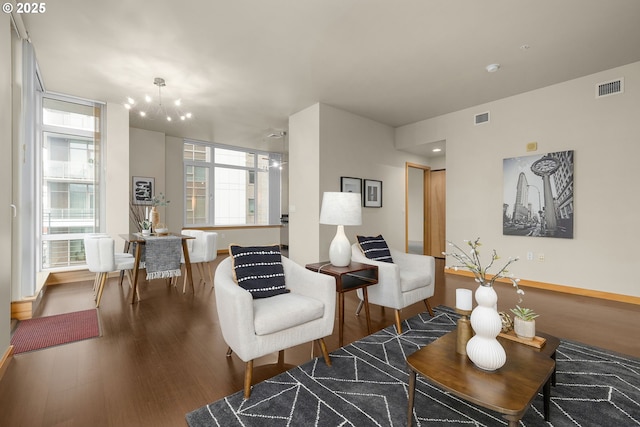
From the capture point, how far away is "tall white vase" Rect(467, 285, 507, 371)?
1.38 m

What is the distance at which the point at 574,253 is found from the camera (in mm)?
4027

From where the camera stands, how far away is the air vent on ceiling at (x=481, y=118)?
16.0ft

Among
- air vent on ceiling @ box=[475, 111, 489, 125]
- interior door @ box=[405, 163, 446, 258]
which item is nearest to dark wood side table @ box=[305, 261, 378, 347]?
air vent on ceiling @ box=[475, 111, 489, 125]

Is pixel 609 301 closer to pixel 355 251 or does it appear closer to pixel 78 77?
pixel 355 251

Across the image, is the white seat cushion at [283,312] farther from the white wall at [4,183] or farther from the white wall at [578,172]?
the white wall at [578,172]

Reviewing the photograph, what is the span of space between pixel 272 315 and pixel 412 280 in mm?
1533

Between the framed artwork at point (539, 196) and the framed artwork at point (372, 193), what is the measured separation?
2097 mm

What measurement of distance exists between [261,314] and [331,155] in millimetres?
3603

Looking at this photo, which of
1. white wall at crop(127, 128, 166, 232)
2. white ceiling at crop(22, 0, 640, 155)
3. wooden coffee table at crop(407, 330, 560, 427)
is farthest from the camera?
white wall at crop(127, 128, 166, 232)

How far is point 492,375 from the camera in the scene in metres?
1.38

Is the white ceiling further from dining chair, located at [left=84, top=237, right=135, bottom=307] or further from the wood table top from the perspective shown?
the wood table top

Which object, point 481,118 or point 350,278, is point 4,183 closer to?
point 350,278

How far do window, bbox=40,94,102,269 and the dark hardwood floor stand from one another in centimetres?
115

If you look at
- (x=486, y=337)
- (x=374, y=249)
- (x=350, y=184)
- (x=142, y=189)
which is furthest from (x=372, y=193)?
(x=142, y=189)
